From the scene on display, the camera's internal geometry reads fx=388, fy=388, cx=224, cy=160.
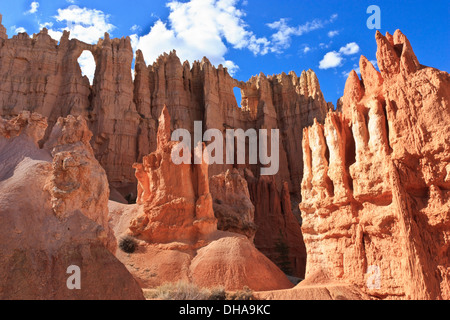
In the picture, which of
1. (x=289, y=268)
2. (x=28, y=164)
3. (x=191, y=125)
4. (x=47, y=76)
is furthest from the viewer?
(x=191, y=125)

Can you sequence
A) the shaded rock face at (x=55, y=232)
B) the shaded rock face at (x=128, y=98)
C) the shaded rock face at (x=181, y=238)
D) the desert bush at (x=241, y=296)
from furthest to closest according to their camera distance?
the shaded rock face at (x=128, y=98) → the shaded rock face at (x=181, y=238) → the desert bush at (x=241, y=296) → the shaded rock face at (x=55, y=232)

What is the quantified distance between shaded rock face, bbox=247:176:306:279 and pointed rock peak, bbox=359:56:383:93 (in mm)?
23306

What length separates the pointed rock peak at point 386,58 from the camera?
532 inches

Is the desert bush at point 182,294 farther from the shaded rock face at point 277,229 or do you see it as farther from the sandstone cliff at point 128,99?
the sandstone cliff at point 128,99

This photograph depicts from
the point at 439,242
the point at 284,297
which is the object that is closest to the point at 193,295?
the point at 284,297

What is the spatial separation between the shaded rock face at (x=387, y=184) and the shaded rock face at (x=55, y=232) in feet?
26.1

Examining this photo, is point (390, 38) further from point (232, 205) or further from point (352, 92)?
point (232, 205)

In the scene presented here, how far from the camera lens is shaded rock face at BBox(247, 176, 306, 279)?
1421 inches

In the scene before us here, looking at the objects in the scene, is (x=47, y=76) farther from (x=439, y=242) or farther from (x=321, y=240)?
(x=439, y=242)

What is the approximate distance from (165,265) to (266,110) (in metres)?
42.0

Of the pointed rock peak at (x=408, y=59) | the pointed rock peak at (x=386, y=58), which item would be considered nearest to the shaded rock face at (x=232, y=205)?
the pointed rock peak at (x=386, y=58)

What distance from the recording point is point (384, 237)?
1261 cm

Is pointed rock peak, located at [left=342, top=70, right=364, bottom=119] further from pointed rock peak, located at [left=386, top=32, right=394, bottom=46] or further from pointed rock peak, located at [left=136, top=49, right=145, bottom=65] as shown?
pointed rock peak, located at [left=136, top=49, right=145, bottom=65]

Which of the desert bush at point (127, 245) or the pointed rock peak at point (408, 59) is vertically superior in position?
the pointed rock peak at point (408, 59)
